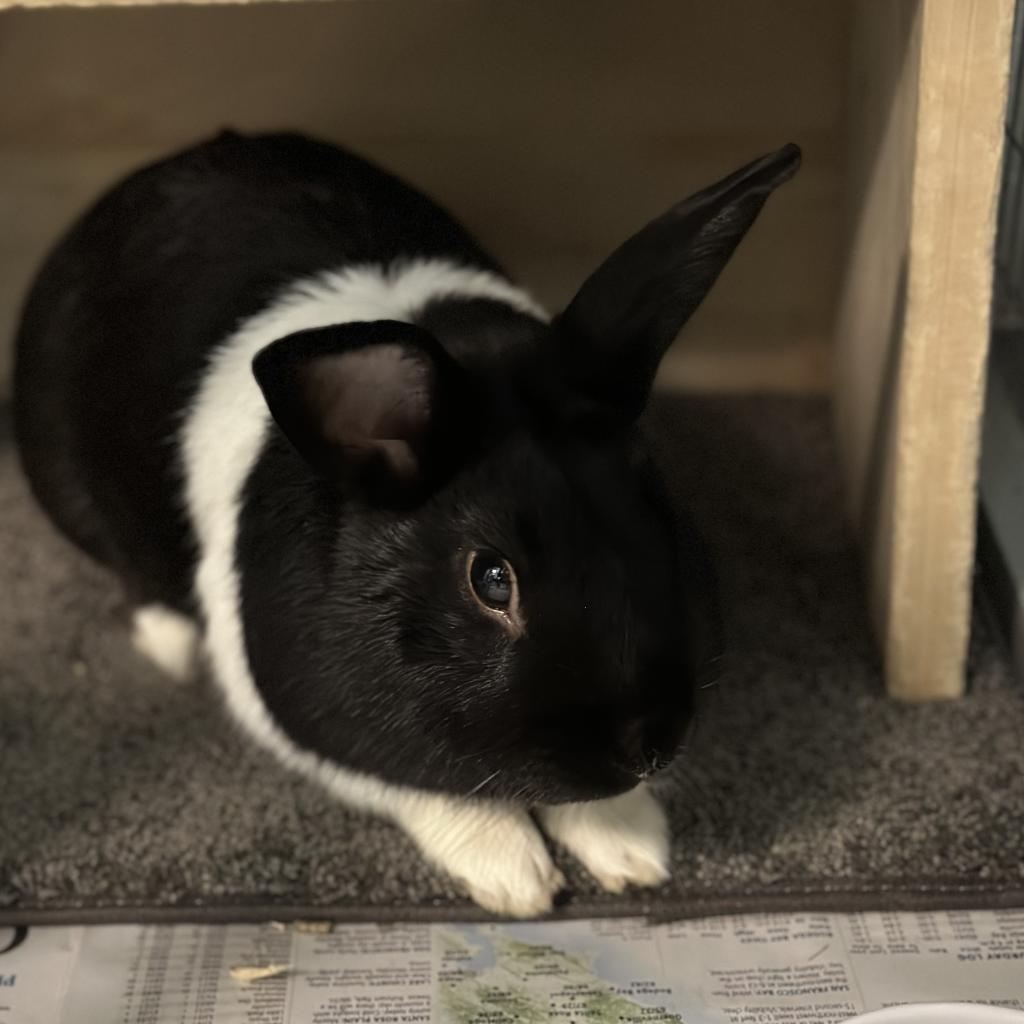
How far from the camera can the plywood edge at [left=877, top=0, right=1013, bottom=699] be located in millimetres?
1114


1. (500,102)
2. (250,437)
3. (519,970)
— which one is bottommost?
(519,970)

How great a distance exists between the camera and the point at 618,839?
1281mm

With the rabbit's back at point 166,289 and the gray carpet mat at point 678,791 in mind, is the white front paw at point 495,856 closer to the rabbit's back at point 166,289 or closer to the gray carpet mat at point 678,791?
the gray carpet mat at point 678,791

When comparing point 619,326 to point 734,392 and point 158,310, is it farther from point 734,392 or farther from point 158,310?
point 734,392

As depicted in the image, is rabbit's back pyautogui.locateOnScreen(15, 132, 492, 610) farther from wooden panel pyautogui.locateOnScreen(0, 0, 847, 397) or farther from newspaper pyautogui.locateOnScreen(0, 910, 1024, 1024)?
newspaper pyautogui.locateOnScreen(0, 910, 1024, 1024)

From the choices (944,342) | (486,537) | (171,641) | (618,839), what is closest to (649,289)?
(486,537)

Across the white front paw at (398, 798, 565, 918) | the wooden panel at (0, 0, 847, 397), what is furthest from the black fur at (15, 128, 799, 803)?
the wooden panel at (0, 0, 847, 397)

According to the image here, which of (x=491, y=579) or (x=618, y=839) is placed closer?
(x=491, y=579)

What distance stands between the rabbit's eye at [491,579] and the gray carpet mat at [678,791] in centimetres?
31

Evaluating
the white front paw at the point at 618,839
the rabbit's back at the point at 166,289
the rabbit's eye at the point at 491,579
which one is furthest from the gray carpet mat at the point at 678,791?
the rabbit's eye at the point at 491,579

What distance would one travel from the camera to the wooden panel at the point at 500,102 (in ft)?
5.41

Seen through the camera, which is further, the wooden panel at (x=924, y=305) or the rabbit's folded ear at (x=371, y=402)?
the wooden panel at (x=924, y=305)

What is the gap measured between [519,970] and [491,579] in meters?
0.39

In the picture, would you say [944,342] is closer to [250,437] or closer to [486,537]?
[486,537]
